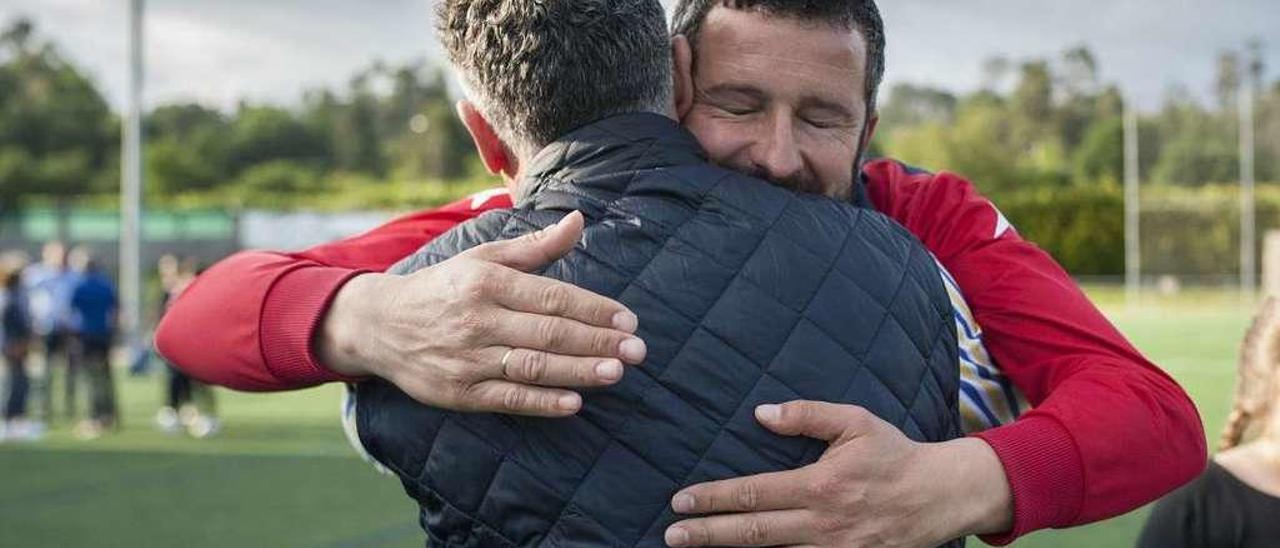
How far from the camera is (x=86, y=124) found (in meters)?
58.7

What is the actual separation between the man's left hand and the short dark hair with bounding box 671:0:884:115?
0.60 metres

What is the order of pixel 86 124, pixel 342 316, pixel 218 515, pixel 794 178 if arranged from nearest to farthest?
pixel 342 316 < pixel 794 178 < pixel 218 515 < pixel 86 124

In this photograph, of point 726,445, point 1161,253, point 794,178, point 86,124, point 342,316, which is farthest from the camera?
point 86,124

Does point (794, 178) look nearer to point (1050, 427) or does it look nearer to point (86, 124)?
point (1050, 427)

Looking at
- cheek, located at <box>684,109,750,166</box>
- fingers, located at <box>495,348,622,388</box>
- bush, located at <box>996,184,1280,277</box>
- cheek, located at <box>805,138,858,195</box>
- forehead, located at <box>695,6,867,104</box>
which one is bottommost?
bush, located at <box>996,184,1280,277</box>

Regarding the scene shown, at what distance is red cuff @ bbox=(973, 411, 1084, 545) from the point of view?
5.70 feet

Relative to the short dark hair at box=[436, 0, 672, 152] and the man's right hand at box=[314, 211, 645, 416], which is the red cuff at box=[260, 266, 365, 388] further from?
the short dark hair at box=[436, 0, 672, 152]

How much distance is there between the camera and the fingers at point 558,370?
Answer: 1.48 meters

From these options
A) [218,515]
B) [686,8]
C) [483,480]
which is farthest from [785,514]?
[218,515]

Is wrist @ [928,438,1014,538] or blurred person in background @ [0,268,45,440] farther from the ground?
wrist @ [928,438,1014,538]

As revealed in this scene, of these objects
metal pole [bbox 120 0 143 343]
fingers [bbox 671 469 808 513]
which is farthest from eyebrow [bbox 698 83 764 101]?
metal pole [bbox 120 0 143 343]

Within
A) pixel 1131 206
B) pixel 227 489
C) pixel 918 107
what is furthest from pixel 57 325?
pixel 918 107

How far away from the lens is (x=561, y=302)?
4.96 ft

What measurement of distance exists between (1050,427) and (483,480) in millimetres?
716
